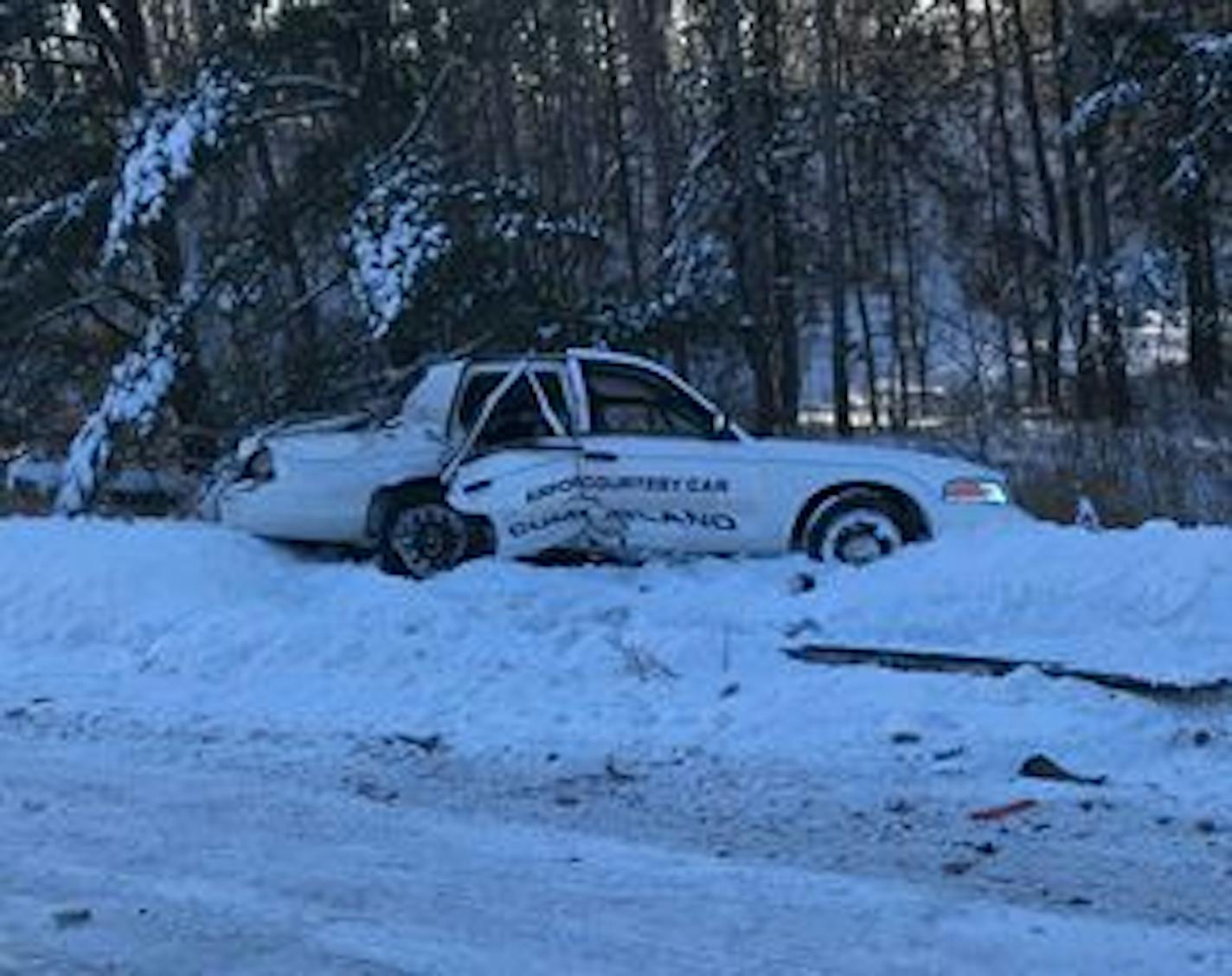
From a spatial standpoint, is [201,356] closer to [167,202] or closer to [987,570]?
[167,202]

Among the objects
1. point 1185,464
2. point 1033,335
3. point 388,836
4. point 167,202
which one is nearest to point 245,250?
point 167,202

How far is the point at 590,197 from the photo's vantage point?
36.2 metres

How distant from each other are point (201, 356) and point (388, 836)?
668 inches

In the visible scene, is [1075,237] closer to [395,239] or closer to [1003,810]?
[395,239]

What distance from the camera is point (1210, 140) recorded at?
98.2 feet

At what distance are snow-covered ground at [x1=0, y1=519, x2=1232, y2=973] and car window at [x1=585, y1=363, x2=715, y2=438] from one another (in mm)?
1024

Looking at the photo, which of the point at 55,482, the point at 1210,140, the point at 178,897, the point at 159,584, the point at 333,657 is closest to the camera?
the point at 178,897

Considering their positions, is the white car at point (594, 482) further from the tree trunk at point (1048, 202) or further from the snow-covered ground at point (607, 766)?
the tree trunk at point (1048, 202)

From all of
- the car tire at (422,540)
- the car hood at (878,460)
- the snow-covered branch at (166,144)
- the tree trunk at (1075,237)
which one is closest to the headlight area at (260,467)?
the car tire at (422,540)

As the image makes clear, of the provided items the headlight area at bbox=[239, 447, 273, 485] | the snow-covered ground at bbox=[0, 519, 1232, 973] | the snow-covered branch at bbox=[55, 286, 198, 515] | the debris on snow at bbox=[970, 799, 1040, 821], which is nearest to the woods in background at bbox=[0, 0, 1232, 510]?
the snow-covered branch at bbox=[55, 286, 198, 515]

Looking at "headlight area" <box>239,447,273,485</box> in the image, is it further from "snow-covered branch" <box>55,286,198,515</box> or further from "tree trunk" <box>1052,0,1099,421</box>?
"tree trunk" <box>1052,0,1099,421</box>

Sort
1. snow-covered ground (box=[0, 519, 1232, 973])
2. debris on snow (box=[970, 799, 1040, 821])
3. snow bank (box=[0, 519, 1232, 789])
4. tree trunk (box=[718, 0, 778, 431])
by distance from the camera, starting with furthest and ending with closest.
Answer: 1. tree trunk (box=[718, 0, 778, 431])
2. snow bank (box=[0, 519, 1232, 789])
3. debris on snow (box=[970, 799, 1040, 821])
4. snow-covered ground (box=[0, 519, 1232, 973])

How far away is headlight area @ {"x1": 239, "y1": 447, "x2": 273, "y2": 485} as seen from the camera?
13.9 meters

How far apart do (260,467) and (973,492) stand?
4.68 m
